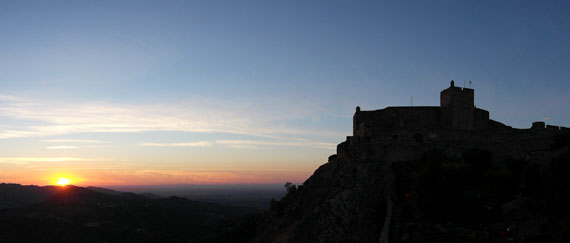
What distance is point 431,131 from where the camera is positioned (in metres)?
43.1

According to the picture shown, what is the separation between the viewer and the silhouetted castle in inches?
1681

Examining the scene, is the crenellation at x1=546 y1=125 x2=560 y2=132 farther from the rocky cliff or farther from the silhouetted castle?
the rocky cliff

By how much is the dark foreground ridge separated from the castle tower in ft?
0.36

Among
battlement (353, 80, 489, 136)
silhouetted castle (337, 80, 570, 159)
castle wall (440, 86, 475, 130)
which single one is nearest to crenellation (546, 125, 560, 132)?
silhouetted castle (337, 80, 570, 159)

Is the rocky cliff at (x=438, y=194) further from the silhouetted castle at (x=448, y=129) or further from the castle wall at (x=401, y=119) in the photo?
the castle wall at (x=401, y=119)

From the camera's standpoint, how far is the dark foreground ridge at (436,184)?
2883 centimetres

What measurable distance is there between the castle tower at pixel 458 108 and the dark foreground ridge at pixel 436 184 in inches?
4.4

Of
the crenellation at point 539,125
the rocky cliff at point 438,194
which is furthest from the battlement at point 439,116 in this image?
the crenellation at point 539,125

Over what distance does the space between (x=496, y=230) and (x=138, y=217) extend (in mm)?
113783

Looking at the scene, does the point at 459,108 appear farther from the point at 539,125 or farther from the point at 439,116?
the point at 539,125

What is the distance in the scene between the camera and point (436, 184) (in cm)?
3228

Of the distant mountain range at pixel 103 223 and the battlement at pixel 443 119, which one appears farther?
the distant mountain range at pixel 103 223

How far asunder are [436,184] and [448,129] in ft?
41.0

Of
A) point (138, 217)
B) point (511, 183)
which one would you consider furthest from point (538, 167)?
point (138, 217)
